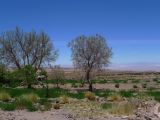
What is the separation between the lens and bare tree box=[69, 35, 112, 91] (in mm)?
48688

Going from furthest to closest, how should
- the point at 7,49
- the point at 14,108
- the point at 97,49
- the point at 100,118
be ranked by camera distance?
1. the point at 7,49
2. the point at 97,49
3. the point at 14,108
4. the point at 100,118

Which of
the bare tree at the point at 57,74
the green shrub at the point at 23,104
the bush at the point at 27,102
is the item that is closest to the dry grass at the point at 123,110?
the bush at the point at 27,102

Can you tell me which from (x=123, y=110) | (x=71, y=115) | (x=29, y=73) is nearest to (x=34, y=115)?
(x=71, y=115)

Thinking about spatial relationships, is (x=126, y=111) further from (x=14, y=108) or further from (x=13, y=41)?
(x=13, y=41)

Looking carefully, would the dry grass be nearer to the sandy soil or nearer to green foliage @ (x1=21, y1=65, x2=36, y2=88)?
the sandy soil

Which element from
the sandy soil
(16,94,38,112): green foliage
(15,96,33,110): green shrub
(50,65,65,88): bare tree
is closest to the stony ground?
the sandy soil

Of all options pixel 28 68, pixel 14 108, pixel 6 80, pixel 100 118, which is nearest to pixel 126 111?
pixel 100 118

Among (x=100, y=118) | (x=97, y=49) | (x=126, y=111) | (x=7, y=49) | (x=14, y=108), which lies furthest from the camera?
(x=7, y=49)

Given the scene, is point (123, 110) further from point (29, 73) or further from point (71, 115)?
point (29, 73)

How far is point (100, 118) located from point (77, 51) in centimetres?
2970

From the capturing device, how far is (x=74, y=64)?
166 ft

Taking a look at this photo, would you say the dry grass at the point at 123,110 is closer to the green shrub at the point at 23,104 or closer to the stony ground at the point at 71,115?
the stony ground at the point at 71,115

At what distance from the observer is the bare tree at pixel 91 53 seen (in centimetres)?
4869

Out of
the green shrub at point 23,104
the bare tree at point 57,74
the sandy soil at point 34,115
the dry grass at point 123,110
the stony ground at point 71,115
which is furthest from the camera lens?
the bare tree at point 57,74
